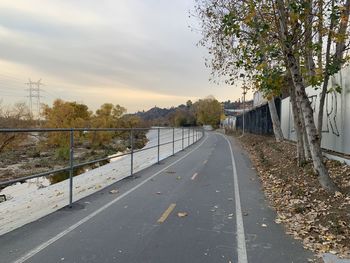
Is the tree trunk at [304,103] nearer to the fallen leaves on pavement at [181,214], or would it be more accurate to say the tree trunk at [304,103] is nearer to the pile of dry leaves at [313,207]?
the pile of dry leaves at [313,207]

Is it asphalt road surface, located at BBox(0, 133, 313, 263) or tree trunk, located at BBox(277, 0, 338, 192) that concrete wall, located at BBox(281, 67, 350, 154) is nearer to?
tree trunk, located at BBox(277, 0, 338, 192)

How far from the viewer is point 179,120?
489 ft

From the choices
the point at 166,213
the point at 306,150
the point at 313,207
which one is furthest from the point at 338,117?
the point at 166,213

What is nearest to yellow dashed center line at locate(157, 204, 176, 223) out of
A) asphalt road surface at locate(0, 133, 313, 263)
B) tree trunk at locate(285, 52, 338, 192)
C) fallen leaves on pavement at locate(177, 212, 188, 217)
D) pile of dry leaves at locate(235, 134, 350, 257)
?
asphalt road surface at locate(0, 133, 313, 263)

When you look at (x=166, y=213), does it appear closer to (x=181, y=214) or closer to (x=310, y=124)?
(x=181, y=214)

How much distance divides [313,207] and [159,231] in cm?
353

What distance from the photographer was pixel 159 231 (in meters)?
6.96

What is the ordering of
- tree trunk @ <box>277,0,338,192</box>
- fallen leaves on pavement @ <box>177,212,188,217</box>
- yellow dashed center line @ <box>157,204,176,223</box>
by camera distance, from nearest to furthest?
yellow dashed center line @ <box>157,204,176,223</box> → fallen leaves on pavement @ <box>177,212,188,217</box> → tree trunk @ <box>277,0,338,192</box>

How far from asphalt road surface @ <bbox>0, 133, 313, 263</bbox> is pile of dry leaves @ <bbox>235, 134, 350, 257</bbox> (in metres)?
0.31

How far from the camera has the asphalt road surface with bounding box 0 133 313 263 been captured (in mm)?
5703

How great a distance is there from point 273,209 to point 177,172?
6.92 metres

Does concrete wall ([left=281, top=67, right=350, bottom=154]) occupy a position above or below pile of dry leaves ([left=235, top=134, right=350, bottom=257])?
above

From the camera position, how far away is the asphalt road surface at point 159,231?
5703 mm

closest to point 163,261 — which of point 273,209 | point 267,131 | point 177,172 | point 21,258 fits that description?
point 21,258
